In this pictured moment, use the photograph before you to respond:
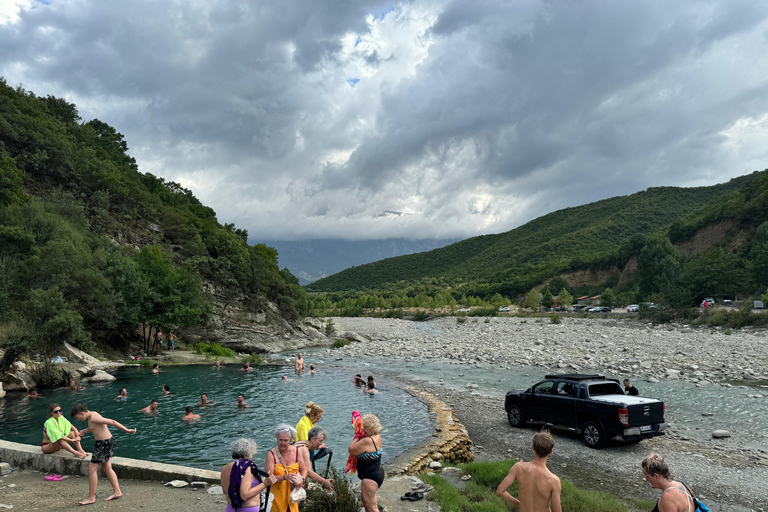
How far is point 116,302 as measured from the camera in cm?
3338

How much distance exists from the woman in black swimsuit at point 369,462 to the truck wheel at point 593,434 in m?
7.99

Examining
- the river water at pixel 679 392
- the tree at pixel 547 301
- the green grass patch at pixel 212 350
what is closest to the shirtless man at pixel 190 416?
the river water at pixel 679 392

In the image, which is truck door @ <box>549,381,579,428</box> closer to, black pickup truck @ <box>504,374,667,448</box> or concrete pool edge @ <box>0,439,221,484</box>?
black pickup truck @ <box>504,374,667,448</box>

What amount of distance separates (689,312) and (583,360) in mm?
31291

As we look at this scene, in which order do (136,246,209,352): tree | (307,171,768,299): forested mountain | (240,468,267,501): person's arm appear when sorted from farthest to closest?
(307,171,768,299): forested mountain → (136,246,209,352): tree → (240,468,267,501): person's arm

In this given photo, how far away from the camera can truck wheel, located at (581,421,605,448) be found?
11.5m

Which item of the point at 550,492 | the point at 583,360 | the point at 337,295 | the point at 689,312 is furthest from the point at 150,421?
the point at 337,295

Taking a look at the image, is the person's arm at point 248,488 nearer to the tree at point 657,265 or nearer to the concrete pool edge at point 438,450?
the concrete pool edge at point 438,450

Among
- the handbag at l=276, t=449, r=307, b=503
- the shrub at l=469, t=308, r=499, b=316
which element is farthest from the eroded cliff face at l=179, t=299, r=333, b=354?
the handbag at l=276, t=449, r=307, b=503

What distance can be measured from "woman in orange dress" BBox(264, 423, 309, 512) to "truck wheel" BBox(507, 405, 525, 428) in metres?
10.2

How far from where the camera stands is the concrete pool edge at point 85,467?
A: 342 inches

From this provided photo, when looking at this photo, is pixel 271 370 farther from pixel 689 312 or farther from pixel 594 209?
pixel 594 209

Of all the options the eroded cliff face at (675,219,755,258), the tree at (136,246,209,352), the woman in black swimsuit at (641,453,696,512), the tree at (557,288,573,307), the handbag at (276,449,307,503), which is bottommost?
the handbag at (276,449,307,503)

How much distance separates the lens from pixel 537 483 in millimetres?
5125
